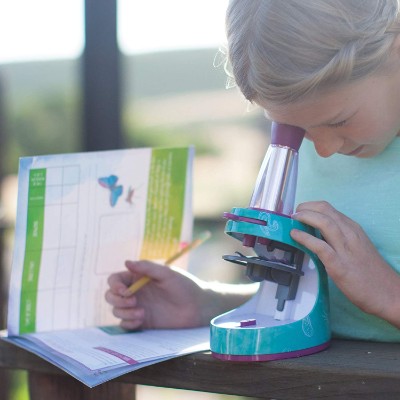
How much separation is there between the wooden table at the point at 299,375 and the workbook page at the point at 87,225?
0.16 metres

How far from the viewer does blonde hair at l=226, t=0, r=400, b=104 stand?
101cm

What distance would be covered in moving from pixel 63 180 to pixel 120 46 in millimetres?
945

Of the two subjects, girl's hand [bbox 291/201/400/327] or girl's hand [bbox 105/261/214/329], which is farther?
girl's hand [bbox 105/261/214/329]

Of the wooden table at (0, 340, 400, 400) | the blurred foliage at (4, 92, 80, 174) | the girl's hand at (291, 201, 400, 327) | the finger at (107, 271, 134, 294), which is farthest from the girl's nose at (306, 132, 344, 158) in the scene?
the blurred foliage at (4, 92, 80, 174)

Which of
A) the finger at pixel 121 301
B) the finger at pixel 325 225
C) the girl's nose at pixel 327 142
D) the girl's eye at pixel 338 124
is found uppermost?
the girl's eye at pixel 338 124

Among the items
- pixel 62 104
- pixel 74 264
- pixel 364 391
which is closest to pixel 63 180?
pixel 74 264

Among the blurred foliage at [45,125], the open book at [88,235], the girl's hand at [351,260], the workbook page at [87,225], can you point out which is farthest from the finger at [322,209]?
the blurred foliage at [45,125]

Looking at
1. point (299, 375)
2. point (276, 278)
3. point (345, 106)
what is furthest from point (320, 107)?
point (299, 375)

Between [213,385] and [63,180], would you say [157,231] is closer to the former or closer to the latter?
[63,180]

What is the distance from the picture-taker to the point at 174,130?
5.84 metres

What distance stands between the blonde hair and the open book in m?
0.34

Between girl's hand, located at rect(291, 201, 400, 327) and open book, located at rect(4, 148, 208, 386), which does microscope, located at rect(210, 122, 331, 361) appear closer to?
girl's hand, located at rect(291, 201, 400, 327)

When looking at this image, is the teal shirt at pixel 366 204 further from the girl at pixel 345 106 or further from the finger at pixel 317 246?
the finger at pixel 317 246

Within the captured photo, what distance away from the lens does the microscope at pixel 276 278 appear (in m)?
0.98
